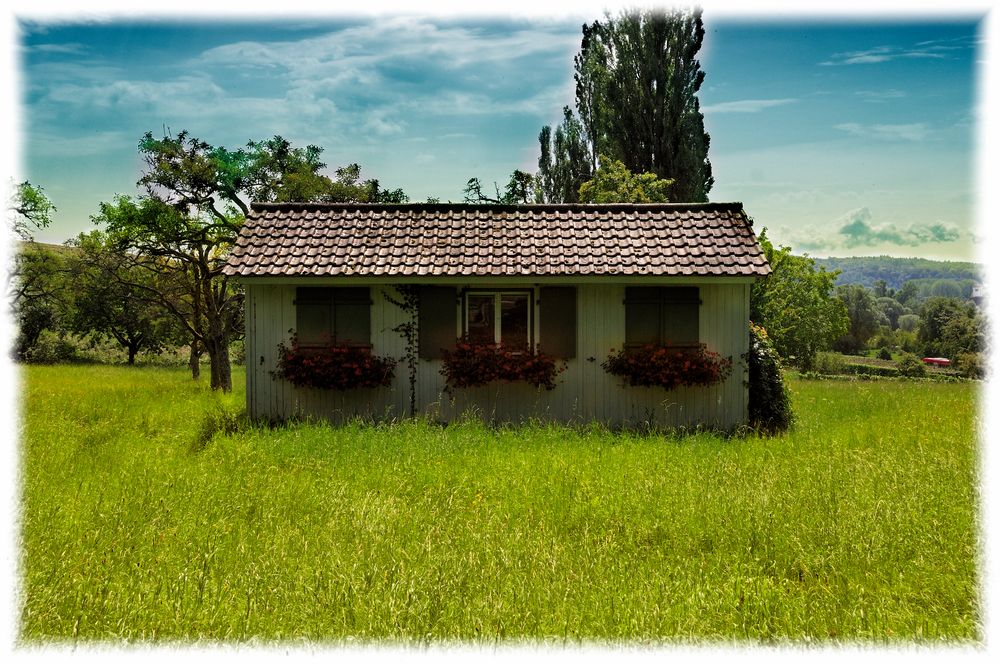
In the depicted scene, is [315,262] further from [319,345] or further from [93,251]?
[93,251]

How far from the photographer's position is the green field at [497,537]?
14.6 ft

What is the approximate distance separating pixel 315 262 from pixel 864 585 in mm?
9492

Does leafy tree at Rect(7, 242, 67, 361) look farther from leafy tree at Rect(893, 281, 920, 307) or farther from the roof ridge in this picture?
leafy tree at Rect(893, 281, 920, 307)

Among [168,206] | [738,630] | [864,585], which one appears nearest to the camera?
[738,630]

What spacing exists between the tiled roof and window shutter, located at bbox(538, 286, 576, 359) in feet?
1.64

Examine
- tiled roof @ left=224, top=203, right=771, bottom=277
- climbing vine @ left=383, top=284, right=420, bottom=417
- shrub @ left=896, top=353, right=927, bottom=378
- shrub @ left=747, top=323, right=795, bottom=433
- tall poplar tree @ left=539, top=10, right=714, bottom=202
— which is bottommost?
shrub @ left=896, top=353, right=927, bottom=378

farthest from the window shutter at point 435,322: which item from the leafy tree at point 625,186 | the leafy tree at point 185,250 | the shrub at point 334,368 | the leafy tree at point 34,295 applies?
the leafy tree at point 34,295

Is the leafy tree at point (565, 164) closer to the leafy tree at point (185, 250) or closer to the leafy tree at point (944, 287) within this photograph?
the leafy tree at point (185, 250)

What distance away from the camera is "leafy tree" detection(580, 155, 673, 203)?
2498 centimetres

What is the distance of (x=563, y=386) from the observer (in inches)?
480

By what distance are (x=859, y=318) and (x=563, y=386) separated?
62580 millimetres

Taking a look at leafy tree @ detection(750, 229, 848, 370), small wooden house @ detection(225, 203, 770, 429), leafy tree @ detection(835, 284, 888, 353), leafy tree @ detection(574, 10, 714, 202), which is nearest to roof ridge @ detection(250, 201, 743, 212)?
small wooden house @ detection(225, 203, 770, 429)

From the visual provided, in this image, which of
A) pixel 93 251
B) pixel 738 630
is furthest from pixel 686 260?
pixel 93 251

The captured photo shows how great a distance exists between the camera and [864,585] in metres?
5.26
